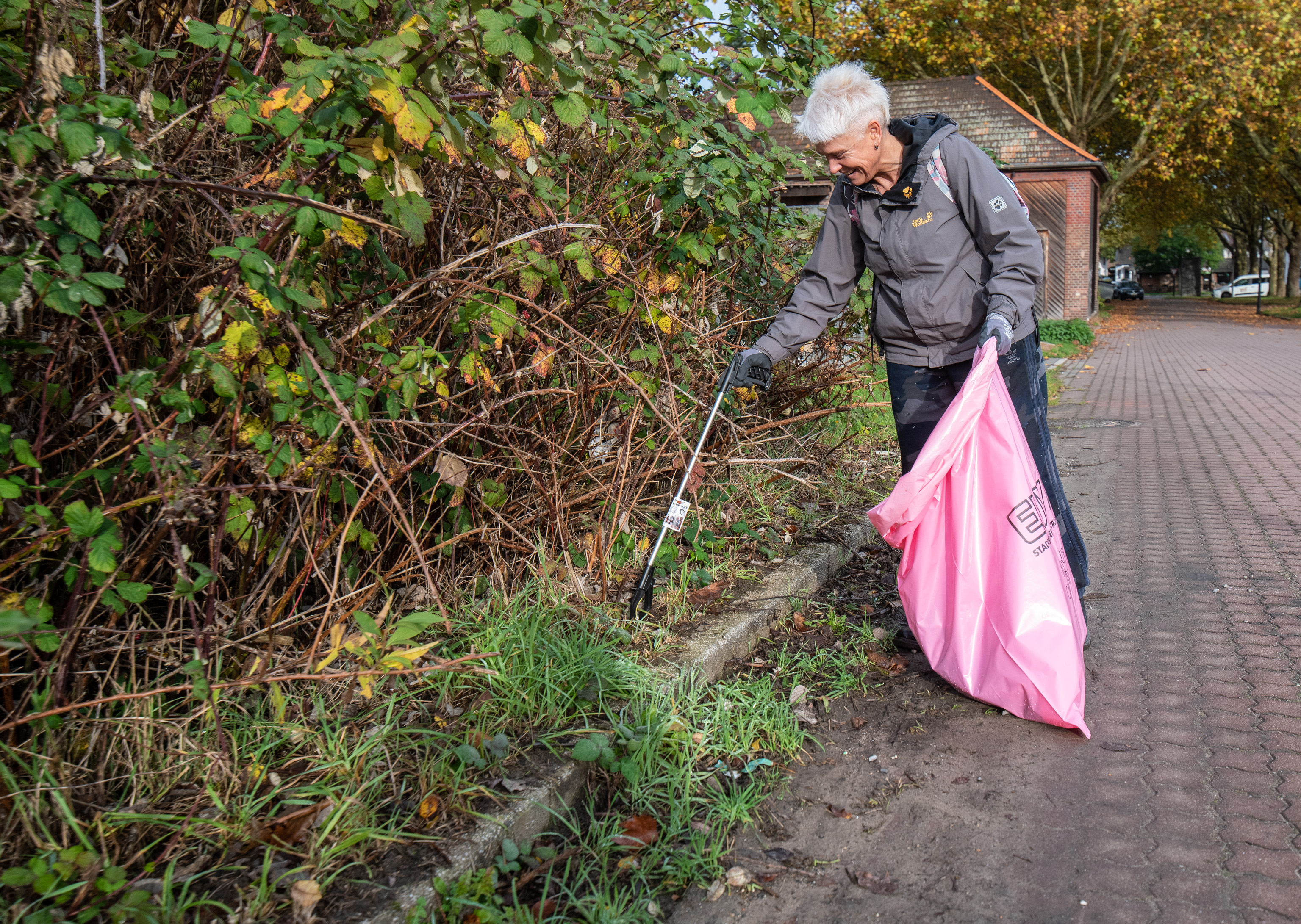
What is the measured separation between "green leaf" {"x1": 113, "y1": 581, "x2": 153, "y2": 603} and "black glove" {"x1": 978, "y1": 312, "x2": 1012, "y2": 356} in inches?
106

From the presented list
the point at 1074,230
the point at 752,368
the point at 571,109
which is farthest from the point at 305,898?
the point at 1074,230

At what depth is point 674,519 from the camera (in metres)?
3.65

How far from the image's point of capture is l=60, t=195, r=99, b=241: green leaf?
72.3 inches

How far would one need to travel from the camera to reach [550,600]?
3.38 meters

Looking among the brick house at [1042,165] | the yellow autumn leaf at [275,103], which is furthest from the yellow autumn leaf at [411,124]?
the brick house at [1042,165]

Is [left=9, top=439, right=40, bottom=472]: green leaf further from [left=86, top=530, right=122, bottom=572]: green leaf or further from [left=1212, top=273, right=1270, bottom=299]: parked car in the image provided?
[left=1212, top=273, right=1270, bottom=299]: parked car

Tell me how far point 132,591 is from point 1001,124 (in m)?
29.4

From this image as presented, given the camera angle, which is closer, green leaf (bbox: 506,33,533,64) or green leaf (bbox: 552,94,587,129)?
green leaf (bbox: 506,33,533,64)

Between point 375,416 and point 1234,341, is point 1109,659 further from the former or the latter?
point 1234,341

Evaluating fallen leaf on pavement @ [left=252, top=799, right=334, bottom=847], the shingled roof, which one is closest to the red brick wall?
the shingled roof

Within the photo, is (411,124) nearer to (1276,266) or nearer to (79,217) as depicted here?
(79,217)

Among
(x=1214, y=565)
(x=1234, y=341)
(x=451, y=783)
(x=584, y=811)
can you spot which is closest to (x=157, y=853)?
(x=451, y=783)

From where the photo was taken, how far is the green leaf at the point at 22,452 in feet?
6.72

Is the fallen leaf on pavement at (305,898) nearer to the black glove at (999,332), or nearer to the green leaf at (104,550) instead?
the green leaf at (104,550)
